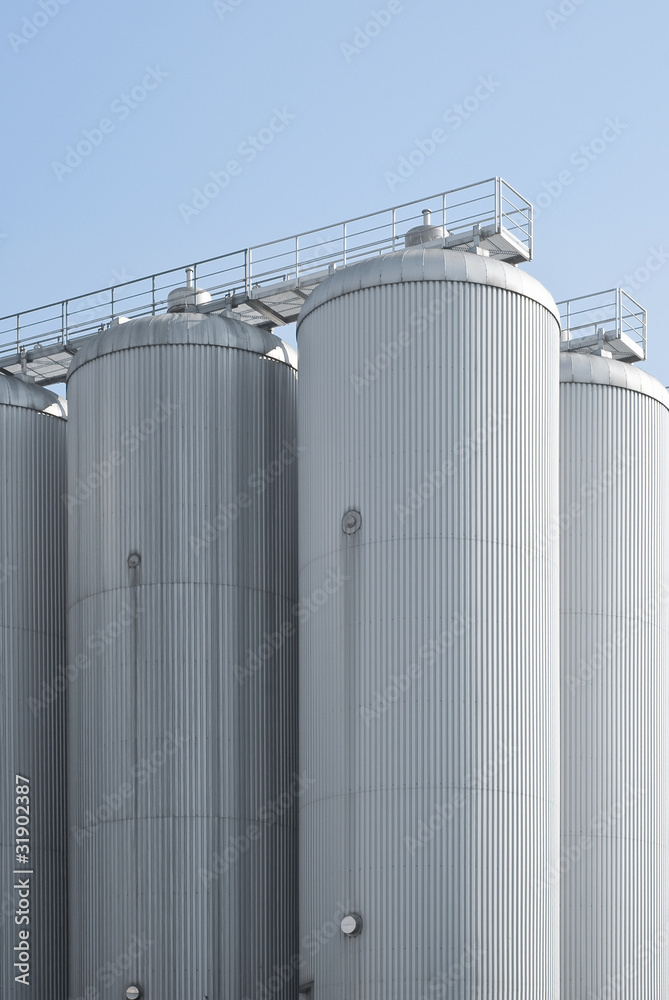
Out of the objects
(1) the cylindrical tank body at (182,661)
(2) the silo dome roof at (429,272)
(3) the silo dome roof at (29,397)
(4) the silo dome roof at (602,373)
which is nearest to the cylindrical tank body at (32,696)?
(3) the silo dome roof at (29,397)

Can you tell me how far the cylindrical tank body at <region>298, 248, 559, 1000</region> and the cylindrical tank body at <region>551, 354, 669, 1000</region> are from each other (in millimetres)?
4478

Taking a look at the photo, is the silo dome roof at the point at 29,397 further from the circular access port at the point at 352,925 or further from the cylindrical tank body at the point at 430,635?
the circular access port at the point at 352,925

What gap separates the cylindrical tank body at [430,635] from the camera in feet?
121

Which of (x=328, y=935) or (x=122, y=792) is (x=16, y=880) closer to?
(x=122, y=792)

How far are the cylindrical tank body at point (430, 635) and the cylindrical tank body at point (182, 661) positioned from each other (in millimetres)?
2446

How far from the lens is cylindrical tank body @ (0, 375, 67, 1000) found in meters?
45.5

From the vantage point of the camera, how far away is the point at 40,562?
4772 centimetres

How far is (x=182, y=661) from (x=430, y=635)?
7252 millimetres

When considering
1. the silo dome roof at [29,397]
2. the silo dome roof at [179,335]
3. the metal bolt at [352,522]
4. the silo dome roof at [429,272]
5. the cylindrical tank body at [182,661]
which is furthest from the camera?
the silo dome roof at [29,397]

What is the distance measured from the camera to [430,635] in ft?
124

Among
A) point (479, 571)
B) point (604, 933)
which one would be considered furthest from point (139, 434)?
point (604, 933)

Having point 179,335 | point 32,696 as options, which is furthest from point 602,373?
point 32,696

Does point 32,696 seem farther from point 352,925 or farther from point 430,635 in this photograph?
point 430,635

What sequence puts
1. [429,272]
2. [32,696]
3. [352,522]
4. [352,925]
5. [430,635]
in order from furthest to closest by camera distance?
[32,696] < [429,272] < [352,522] < [430,635] < [352,925]
